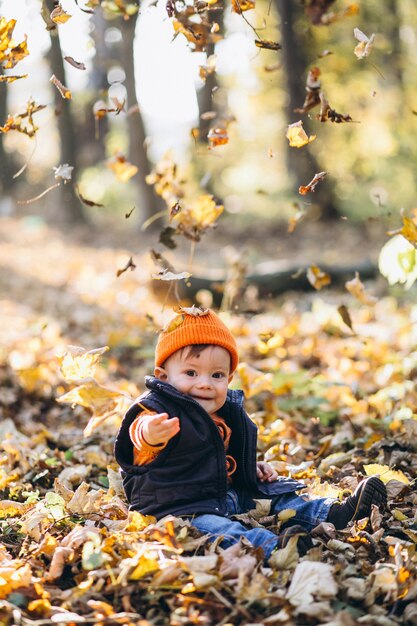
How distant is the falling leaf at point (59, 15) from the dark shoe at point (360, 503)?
7.67ft

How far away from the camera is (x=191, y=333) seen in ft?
9.30

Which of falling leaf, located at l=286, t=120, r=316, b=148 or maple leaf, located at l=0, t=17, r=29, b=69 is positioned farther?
falling leaf, located at l=286, t=120, r=316, b=148

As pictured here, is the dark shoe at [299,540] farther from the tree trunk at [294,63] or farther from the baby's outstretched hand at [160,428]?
the tree trunk at [294,63]

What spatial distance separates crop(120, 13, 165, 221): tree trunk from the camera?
40.0 ft

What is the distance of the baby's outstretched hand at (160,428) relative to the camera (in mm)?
2520

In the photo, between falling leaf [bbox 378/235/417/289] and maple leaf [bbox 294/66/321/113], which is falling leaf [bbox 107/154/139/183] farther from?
falling leaf [bbox 378/235/417/289]

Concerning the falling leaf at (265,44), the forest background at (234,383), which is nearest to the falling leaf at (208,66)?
the forest background at (234,383)

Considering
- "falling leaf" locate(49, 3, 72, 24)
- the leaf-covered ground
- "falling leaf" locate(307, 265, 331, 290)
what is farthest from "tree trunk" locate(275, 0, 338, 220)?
"falling leaf" locate(49, 3, 72, 24)

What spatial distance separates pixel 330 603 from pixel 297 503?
74cm

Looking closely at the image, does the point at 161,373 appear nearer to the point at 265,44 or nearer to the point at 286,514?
the point at 286,514

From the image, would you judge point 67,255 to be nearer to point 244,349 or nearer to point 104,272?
point 104,272

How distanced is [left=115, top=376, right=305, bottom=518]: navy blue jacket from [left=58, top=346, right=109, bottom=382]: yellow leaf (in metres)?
Answer: 0.34

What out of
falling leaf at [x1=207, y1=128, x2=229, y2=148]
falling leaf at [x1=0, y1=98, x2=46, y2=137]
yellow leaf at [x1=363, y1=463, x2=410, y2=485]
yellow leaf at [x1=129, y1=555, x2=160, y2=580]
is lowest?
yellow leaf at [x1=363, y1=463, x2=410, y2=485]

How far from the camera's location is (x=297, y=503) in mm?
2924
